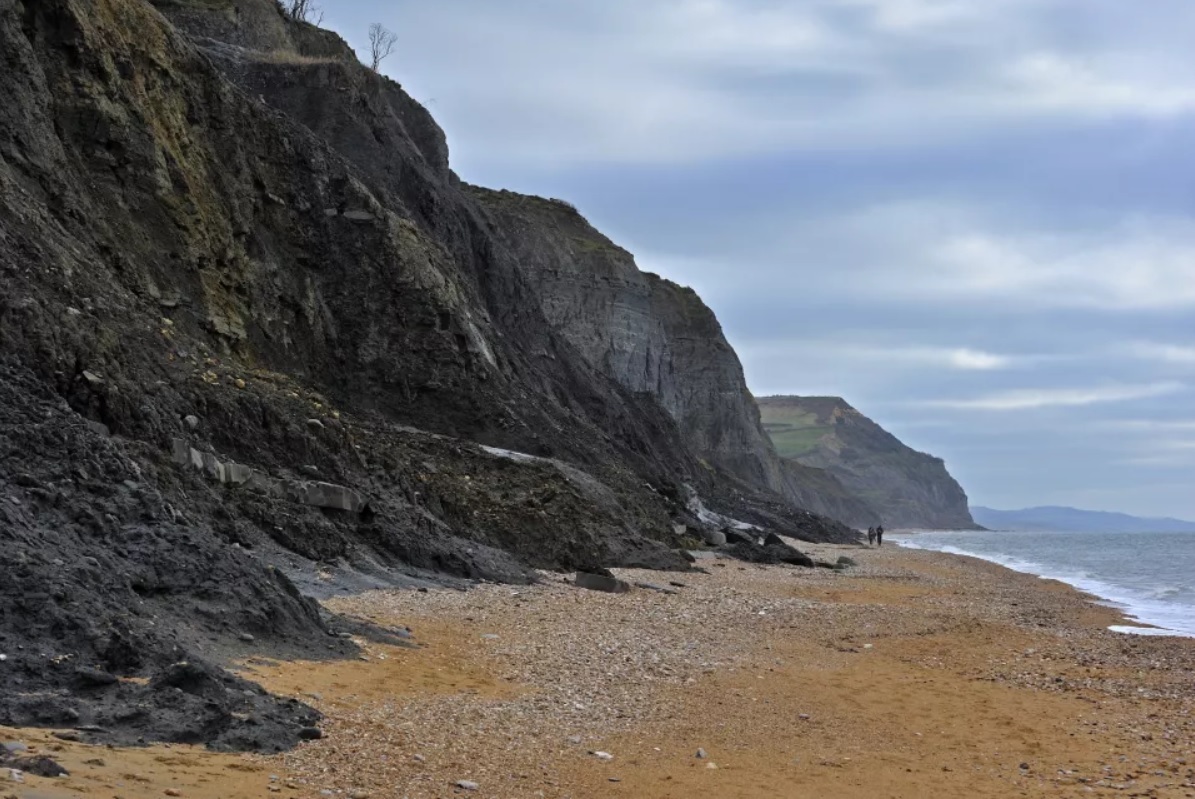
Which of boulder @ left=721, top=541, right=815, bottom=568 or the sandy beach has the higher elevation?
boulder @ left=721, top=541, right=815, bottom=568

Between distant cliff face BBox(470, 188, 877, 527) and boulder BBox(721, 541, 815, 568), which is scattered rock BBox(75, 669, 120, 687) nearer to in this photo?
boulder BBox(721, 541, 815, 568)

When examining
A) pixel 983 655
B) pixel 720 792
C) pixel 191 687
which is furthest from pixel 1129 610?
pixel 191 687

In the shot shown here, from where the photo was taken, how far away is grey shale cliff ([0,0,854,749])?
9133 mm

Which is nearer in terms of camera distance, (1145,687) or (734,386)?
(1145,687)

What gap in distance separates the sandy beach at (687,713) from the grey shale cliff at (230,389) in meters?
0.73

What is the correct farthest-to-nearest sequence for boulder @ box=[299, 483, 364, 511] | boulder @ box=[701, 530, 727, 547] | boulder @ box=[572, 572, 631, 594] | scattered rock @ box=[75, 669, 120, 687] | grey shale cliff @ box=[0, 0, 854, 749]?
1. boulder @ box=[701, 530, 727, 547]
2. boulder @ box=[572, 572, 631, 594]
3. boulder @ box=[299, 483, 364, 511]
4. grey shale cliff @ box=[0, 0, 854, 749]
5. scattered rock @ box=[75, 669, 120, 687]

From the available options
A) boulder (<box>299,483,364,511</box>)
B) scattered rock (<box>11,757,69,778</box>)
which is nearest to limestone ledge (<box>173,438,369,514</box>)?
boulder (<box>299,483,364,511</box>)

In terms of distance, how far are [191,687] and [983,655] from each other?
1101cm

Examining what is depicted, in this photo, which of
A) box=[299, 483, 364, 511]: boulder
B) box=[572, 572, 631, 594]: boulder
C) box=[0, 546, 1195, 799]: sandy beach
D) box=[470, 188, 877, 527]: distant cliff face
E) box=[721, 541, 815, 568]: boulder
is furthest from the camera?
box=[470, 188, 877, 527]: distant cliff face

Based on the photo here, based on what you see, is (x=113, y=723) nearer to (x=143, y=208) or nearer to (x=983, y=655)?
(x=983, y=655)

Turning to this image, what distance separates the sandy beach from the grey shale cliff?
2.40ft

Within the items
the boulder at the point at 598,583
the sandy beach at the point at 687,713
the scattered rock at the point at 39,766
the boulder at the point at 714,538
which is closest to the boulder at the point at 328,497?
the sandy beach at the point at 687,713

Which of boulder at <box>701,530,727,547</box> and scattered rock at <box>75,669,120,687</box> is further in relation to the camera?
boulder at <box>701,530,727,547</box>

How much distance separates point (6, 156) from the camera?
21.0m
